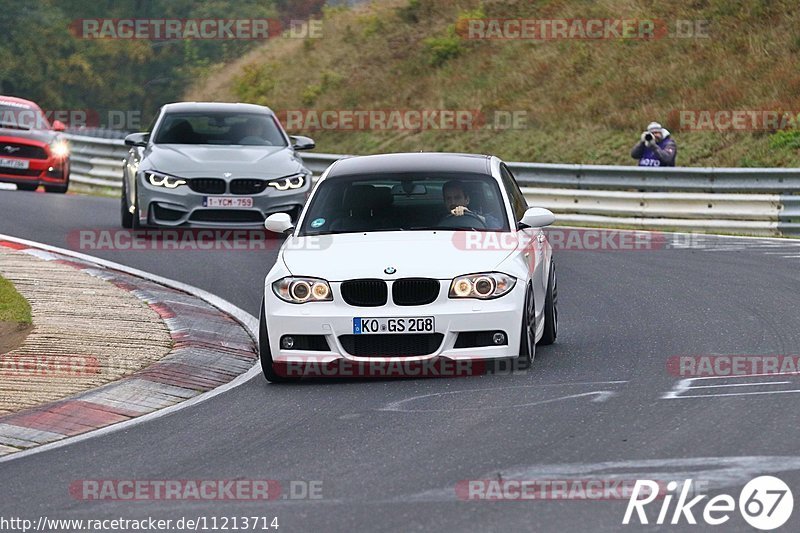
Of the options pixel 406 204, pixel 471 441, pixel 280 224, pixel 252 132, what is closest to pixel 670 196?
pixel 252 132

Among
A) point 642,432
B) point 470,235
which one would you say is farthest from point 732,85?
point 642,432

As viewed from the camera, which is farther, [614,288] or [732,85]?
[732,85]

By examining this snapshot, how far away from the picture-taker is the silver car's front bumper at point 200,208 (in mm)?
18422

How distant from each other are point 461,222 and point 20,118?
18.1 meters

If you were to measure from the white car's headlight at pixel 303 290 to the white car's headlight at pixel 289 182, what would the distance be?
859cm

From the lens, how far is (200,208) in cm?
1841

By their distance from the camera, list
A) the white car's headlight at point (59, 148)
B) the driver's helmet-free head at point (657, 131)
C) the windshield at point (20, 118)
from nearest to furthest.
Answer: the driver's helmet-free head at point (657, 131) → the white car's headlight at point (59, 148) → the windshield at point (20, 118)

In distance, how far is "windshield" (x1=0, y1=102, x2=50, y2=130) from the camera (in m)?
27.1

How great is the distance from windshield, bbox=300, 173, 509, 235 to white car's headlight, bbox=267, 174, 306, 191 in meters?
7.43

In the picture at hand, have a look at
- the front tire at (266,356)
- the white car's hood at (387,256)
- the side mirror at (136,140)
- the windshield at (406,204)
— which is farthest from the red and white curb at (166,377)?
the side mirror at (136,140)

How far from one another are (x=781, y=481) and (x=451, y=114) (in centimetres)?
3072

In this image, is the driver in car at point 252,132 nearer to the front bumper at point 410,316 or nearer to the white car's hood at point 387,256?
the white car's hood at point 387,256

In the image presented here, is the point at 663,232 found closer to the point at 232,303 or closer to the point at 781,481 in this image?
the point at 232,303

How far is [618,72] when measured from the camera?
35.1 meters
